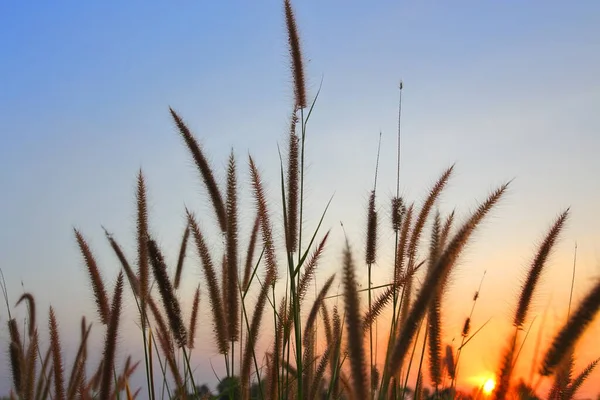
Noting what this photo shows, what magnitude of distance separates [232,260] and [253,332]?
41 cm

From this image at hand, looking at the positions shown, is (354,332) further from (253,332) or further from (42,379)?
(42,379)

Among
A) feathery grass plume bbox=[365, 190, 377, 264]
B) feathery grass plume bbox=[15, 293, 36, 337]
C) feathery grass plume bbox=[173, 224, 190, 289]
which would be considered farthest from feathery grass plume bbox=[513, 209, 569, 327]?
feathery grass plume bbox=[15, 293, 36, 337]

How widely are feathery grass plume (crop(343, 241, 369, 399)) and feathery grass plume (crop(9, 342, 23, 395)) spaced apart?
3151 mm

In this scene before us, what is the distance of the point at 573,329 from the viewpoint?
2195 millimetres

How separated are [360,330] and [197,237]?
85.6 inches

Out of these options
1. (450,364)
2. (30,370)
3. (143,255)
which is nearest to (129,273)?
(143,255)

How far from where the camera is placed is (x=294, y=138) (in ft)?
13.8

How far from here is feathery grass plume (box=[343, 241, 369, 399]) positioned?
2.10m

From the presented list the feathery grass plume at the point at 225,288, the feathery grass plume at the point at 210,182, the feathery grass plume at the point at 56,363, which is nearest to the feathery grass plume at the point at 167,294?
the feathery grass plume at the point at 225,288

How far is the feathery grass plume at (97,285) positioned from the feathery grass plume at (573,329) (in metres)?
2.63

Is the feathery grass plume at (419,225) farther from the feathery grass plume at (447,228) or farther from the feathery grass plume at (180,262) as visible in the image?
the feathery grass plume at (180,262)

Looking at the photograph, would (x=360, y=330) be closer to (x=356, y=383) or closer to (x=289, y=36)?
(x=356, y=383)

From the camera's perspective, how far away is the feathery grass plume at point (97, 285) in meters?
4.33

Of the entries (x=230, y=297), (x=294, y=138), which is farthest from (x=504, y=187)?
(x=230, y=297)
